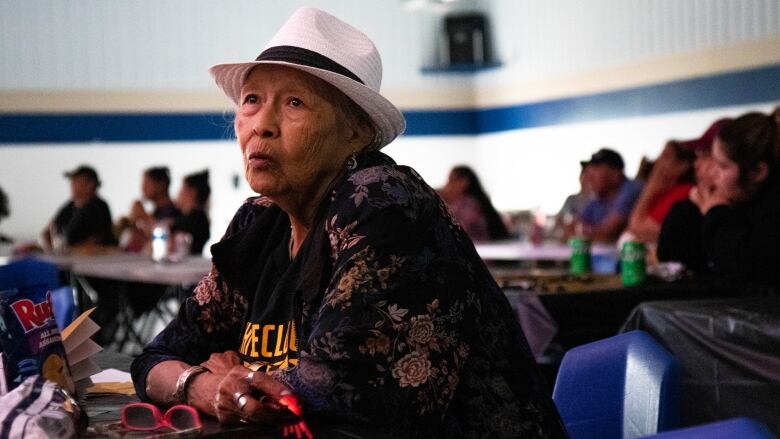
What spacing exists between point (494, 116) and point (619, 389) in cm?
1089

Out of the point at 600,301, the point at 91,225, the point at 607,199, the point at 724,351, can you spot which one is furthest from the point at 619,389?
the point at 91,225

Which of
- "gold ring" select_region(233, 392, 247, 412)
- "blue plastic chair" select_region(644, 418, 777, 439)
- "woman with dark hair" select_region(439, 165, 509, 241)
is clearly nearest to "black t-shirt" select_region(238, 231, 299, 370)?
"gold ring" select_region(233, 392, 247, 412)

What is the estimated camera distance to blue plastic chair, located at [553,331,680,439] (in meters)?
1.67

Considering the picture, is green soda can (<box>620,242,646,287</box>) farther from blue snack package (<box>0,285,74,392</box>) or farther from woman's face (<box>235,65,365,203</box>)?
blue snack package (<box>0,285,74,392</box>)

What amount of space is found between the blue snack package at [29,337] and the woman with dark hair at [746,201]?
2.62 meters

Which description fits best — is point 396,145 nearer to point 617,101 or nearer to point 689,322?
point 617,101

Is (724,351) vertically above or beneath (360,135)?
beneath

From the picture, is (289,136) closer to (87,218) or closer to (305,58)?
(305,58)

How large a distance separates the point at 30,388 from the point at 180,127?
10.5 m

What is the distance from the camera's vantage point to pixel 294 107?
70.8 inches

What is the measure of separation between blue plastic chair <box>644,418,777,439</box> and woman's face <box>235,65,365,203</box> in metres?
0.82

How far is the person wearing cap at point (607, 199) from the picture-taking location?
21.7ft

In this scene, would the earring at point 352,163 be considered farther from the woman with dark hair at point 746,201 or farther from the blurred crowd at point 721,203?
the woman with dark hair at point 746,201

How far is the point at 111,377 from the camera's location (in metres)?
2.04
